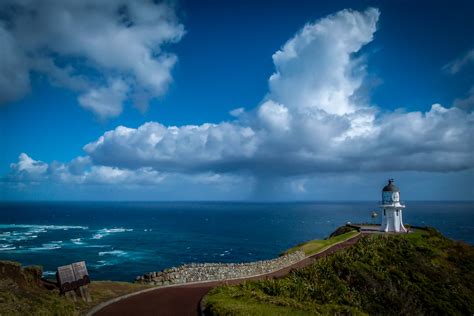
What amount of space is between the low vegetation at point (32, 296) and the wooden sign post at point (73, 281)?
42cm

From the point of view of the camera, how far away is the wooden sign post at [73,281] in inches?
659

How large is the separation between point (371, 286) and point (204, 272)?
12720 millimetres

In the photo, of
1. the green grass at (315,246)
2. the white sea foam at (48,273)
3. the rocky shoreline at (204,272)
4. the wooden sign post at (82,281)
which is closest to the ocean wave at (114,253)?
the white sea foam at (48,273)

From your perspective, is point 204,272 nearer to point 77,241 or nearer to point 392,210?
point 392,210

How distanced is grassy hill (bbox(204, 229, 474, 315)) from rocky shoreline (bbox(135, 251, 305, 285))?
3.18m

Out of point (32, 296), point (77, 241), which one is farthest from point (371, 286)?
point (77, 241)

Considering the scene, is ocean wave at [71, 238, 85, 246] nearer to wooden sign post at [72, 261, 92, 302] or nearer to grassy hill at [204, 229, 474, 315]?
wooden sign post at [72, 261, 92, 302]

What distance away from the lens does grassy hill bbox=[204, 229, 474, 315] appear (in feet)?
57.8

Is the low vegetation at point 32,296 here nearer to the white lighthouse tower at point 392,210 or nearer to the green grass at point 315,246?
the green grass at point 315,246

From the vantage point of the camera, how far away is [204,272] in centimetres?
2395

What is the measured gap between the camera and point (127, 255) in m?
65.1

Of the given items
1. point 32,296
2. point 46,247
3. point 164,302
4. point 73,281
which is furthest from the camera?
point 46,247

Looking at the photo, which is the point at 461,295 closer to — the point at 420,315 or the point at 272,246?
the point at 420,315

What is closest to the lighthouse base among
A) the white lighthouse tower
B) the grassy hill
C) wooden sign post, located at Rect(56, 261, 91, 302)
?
the white lighthouse tower
